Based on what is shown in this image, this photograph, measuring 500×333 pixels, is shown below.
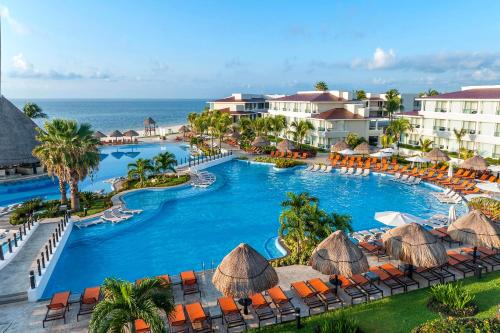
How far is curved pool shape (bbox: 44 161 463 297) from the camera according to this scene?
18.0m

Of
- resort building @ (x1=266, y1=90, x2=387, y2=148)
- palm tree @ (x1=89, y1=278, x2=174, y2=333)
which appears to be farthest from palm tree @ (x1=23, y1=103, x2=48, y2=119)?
palm tree @ (x1=89, y1=278, x2=174, y2=333)

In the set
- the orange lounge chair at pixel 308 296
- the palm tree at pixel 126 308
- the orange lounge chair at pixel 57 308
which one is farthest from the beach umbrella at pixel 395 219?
the orange lounge chair at pixel 57 308

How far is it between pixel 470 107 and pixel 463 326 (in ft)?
123

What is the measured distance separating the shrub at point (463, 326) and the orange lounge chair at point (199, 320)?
6.37 metres

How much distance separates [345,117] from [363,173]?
14794 mm

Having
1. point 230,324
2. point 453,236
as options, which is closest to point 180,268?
point 230,324

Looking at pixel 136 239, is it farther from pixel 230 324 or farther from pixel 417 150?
pixel 417 150

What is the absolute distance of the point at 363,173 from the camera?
120ft

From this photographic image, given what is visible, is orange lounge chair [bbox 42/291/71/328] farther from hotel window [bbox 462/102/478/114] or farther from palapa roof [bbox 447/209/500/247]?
hotel window [bbox 462/102/478/114]

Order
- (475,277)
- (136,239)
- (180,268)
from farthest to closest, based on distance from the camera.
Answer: (136,239)
(180,268)
(475,277)

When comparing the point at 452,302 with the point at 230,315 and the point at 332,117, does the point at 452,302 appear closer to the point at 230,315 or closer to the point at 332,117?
the point at 230,315

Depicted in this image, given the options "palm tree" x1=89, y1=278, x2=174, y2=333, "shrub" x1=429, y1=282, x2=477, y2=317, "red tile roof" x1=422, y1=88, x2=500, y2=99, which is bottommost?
"shrub" x1=429, y1=282, x2=477, y2=317

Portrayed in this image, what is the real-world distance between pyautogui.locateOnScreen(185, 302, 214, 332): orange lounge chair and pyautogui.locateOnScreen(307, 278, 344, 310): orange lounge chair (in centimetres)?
419

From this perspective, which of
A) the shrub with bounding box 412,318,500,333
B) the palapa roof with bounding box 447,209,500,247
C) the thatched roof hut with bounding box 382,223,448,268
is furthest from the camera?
the palapa roof with bounding box 447,209,500,247
